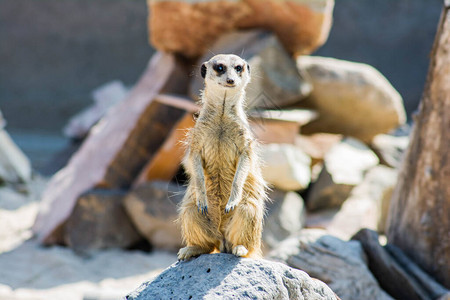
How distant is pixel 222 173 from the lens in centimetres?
252

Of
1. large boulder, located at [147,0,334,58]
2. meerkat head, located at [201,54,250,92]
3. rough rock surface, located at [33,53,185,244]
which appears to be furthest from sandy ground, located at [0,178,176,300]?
large boulder, located at [147,0,334,58]

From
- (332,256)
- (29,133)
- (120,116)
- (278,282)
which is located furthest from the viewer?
(29,133)

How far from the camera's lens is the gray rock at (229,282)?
2.11 metres

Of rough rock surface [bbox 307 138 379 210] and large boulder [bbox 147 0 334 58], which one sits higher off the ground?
large boulder [bbox 147 0 334 58]

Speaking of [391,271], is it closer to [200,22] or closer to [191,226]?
[191,226]

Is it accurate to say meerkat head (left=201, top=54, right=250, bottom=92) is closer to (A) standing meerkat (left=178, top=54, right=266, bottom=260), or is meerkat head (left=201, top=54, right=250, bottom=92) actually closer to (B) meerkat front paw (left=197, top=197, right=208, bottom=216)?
(A) standing meerkat (left=178, top=54, right=266, bottom=260)

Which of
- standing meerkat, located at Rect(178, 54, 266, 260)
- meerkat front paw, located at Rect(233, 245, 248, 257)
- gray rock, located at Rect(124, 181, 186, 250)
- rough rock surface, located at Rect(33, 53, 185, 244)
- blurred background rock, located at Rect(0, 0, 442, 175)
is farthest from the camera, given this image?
blurred background rock, located at Rect(0, 0, 442, 175)

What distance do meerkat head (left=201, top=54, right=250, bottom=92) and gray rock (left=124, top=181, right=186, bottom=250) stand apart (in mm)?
3431

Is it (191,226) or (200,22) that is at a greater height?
(200,22)

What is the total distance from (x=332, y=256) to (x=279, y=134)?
282cm

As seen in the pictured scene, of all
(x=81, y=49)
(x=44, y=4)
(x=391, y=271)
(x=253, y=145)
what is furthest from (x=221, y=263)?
(x=44, y=4)

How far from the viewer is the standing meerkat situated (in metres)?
2.38

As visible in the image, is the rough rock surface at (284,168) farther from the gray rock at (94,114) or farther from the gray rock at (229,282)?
the gray rock at (94,114)

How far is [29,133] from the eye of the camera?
43.2ft
